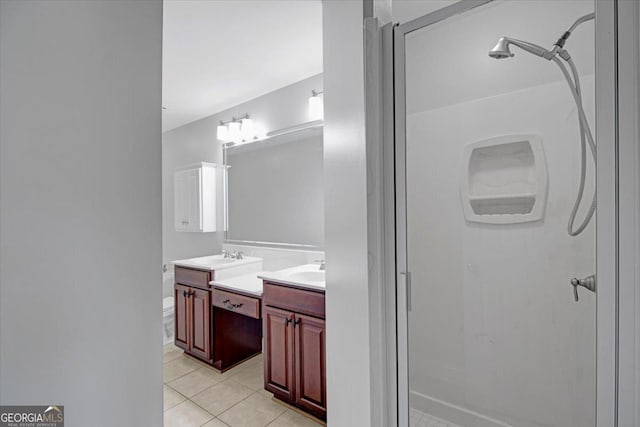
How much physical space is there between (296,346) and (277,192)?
4.63ft

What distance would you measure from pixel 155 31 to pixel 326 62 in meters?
1.17

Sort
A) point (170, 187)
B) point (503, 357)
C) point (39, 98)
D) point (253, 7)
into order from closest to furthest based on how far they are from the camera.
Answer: point (39, 98), point (503, 357), point (253, 7), point (170, 187)

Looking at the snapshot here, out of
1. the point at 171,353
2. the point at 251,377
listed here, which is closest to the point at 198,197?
the point at 171,353

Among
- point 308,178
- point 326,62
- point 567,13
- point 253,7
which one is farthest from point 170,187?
point 567,13

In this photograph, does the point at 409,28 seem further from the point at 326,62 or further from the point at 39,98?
the point at 39,98

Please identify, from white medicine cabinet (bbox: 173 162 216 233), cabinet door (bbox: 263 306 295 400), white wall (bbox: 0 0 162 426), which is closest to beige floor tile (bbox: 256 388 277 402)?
cabinet door (bbox: 263 306 295 400)

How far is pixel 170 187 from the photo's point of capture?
410cm

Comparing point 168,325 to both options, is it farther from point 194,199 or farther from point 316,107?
point 316,107

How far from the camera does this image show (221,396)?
89.7 inches

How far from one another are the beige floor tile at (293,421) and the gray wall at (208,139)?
6.30ft

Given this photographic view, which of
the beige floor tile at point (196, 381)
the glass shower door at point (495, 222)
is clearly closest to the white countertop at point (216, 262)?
the beige floor tile at point (196, 381)

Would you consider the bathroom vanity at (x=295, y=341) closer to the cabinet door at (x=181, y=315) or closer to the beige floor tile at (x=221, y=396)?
the beige floor tile at (x=221, y=396)

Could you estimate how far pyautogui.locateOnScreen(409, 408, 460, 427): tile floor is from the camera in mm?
1116

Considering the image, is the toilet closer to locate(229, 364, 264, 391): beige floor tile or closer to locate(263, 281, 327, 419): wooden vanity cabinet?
locate(229, 364, 264, 391): beige floor tile
